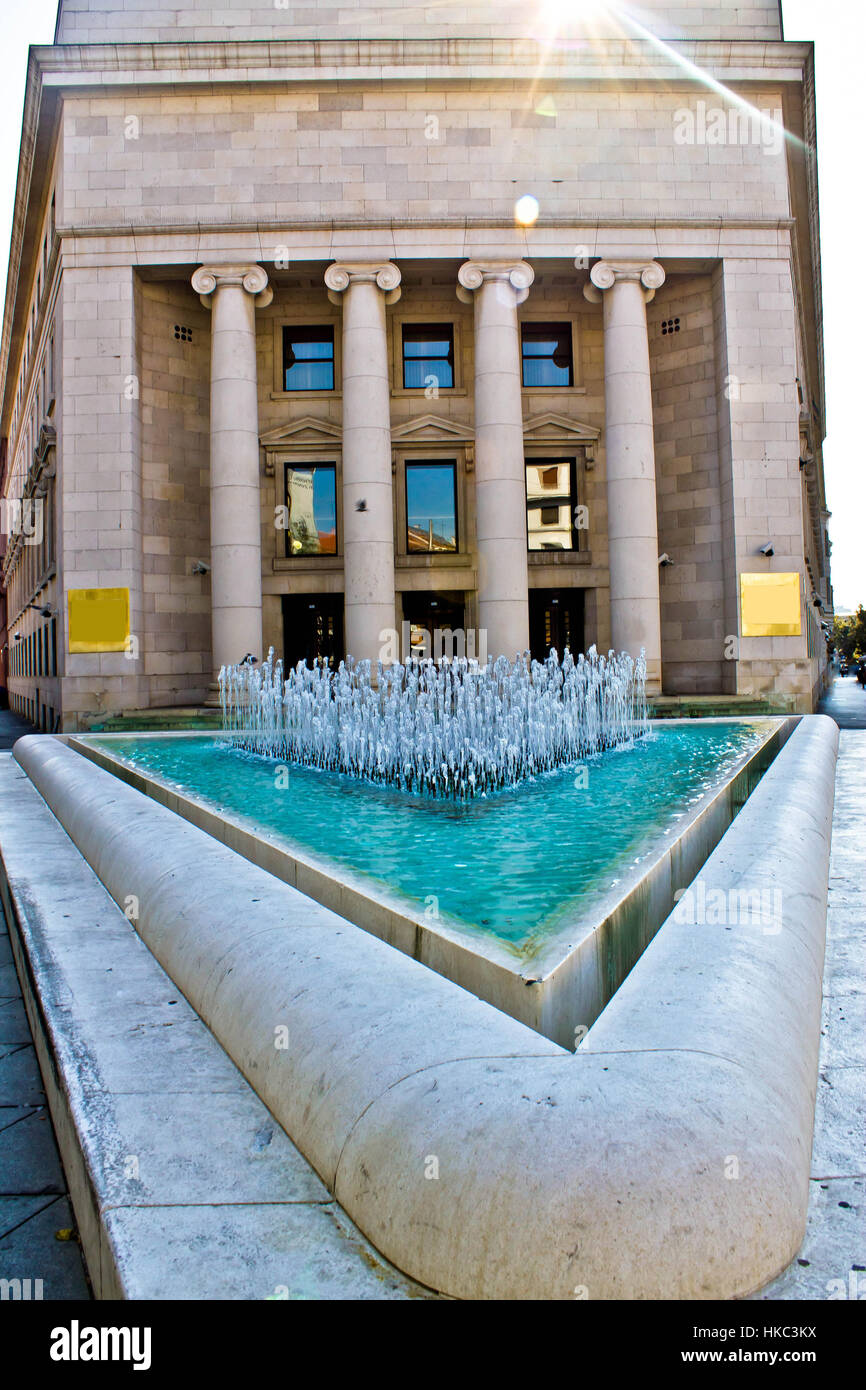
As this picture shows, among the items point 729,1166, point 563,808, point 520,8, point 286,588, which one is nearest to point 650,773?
point 563,808

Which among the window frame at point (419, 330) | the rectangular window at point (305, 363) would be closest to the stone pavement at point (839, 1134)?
the window frame at point (419, 330)

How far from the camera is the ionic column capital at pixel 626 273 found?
2028cm

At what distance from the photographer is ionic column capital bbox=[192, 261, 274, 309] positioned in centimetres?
2009

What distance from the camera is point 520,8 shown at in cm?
2070

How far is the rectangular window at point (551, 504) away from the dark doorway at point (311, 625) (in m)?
5.21

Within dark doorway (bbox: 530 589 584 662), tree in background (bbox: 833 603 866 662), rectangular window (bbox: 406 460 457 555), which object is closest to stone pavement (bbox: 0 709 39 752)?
rectangular window (bbox: 406 460 457 555)

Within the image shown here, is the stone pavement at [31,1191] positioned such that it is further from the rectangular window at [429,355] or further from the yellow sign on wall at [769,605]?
the rectangular window at [429,355]

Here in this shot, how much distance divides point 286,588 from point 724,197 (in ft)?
43.4

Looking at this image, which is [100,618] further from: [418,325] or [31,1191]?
[31,1191]

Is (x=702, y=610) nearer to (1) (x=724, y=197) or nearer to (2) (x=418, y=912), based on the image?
(1) (x=724, y=197)

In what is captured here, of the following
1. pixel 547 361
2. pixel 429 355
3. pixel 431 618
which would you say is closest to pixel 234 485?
pixel 431 618

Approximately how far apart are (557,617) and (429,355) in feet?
23.9

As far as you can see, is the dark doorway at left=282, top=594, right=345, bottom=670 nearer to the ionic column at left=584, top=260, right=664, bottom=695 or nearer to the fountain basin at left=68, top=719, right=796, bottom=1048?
the ionic column at left=584, top=260, right=664, bottom=695
